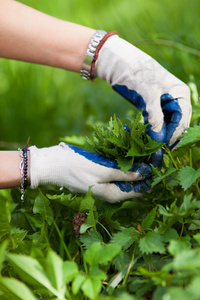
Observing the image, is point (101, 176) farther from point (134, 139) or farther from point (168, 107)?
point (168, 107)

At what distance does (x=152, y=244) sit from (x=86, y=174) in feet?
1.48

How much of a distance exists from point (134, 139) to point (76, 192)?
1.20 feet

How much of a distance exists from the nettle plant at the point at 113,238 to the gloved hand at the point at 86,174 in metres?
0.05

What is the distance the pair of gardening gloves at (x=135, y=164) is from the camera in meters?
1.43

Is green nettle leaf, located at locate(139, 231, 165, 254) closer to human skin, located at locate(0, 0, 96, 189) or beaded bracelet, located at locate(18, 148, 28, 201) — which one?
beaded bracelet, located at locate(18, 148, 28, 201)

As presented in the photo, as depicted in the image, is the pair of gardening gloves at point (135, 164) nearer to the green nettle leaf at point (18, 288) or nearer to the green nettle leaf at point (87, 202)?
the green nettle leaf at point (87, 202)

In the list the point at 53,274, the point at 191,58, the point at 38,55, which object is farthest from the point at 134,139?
the point at 191,58

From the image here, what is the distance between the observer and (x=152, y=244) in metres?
1.08

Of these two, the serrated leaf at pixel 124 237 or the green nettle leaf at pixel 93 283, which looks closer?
the green nettle leaf at pixel 93 283

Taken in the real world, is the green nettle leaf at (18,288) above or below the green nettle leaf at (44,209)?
above

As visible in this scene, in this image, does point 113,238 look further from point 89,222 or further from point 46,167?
point 46,167

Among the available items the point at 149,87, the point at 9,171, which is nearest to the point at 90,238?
the point at 9,171

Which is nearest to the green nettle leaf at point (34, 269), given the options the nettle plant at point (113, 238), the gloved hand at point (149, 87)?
the nettle plant at point (113, 238)

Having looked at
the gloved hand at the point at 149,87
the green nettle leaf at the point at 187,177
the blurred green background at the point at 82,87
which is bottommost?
the blurred green background at the point at 82,87
